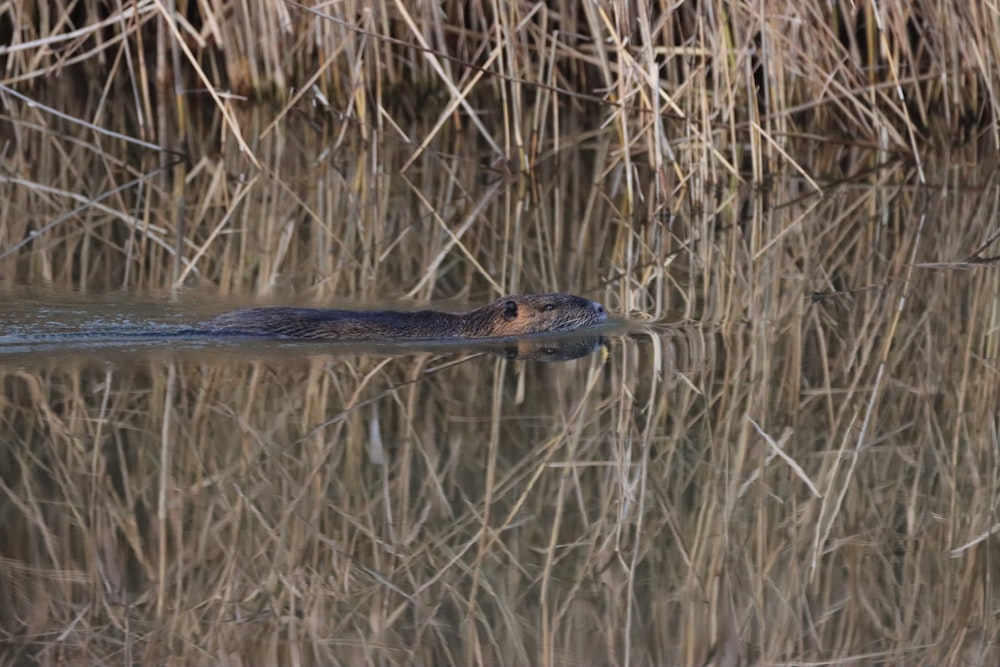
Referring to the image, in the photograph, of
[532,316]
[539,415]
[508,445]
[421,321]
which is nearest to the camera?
[508,445]

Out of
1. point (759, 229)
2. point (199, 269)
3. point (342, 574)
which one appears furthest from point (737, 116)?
point (342, 574)

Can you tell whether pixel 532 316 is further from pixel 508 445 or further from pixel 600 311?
pixel 508 445

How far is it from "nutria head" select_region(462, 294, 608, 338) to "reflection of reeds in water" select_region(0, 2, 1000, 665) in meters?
0.22

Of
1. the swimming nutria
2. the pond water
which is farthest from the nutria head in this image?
the pond water

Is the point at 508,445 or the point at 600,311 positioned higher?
the point at 600,311

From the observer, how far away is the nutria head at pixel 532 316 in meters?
5.19

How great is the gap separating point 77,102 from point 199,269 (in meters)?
4.56

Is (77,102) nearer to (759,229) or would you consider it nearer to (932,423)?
(759,229)

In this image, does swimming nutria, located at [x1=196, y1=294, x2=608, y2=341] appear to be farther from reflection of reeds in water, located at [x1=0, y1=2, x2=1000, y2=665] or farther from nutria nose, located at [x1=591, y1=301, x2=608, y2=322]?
reflection of reeds in water, located at [x1=0, y1=2, x2=1000, y2=665]

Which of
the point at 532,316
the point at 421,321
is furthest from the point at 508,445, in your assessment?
the point at 532,316

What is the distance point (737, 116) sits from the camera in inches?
340

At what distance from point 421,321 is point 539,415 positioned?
3.68 ft

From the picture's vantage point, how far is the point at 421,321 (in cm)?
505

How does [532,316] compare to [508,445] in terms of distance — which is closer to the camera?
[508,445]
